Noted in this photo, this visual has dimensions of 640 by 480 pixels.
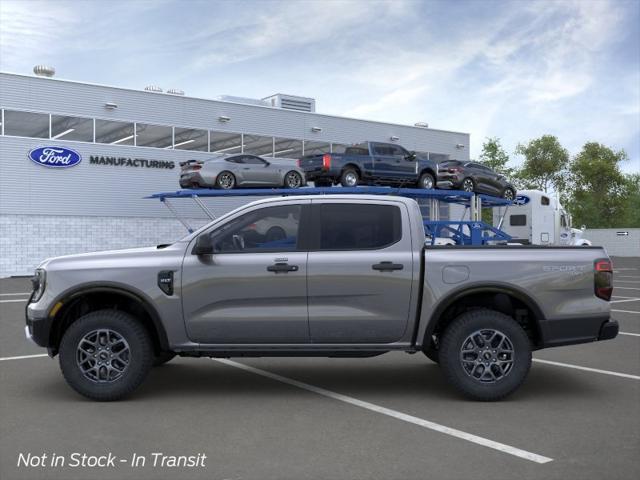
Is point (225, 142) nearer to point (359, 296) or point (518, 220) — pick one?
point (518, 220)

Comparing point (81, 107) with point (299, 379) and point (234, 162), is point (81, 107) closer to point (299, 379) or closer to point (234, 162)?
point (234, 162)

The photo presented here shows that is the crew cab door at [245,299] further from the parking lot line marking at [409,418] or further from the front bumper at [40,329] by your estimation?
the front bumper at [40,329]

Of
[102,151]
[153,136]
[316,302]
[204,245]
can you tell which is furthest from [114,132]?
[316,302]

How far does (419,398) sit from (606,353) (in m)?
3.77

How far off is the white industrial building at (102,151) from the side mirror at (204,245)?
2428 centimetres

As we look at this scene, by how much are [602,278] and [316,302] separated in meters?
2.69

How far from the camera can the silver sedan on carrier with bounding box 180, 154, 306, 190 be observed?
78.2ft

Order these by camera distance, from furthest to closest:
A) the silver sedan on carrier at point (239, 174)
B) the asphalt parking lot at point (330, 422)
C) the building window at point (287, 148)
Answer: the building window at point (287, 148) < the silver sedan on carrier at point (239, 174) < the asphalt parking lot at point (330, 422)

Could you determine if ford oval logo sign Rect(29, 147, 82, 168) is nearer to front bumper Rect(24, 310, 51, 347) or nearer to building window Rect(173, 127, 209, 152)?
building window Rect(173, 127, 209, 152)

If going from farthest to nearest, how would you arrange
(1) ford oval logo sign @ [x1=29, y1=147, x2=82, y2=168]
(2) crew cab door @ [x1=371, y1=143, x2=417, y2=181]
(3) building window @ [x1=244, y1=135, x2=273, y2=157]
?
(3) building window @ [x1=244, y1=135, x2=273, y2=157] → (1) ford oval logo sign @ [x1=29, y1=147, x2=82, y2=168] → (2) crew cab door @ [x1=371, y1=143, x2=417, y2=181]

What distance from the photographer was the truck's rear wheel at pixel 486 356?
630 centimetres

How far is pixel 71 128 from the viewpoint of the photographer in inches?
1144

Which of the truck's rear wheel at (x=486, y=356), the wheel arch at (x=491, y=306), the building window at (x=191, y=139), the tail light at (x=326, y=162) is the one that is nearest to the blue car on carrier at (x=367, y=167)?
the tail light at (x=326, y=162)

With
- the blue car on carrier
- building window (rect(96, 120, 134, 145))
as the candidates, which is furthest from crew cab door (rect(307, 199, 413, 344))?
building window (rect(96, 120, 134, 145))
